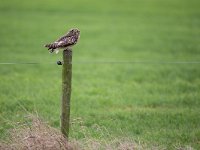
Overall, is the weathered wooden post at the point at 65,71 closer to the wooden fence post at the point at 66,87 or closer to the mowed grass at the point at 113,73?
the wooden fence post at the point at 66,87

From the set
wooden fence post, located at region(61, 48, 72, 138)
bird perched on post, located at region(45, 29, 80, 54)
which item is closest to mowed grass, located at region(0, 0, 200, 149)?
wooden fence post, located at region(61, 48, 72, 138)

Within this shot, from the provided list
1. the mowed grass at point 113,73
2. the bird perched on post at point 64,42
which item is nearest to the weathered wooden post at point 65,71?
the bird perched on post at point 64,42

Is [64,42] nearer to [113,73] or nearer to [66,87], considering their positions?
[66,87]

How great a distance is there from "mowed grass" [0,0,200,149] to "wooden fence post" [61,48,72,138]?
Answer: 0.78 m

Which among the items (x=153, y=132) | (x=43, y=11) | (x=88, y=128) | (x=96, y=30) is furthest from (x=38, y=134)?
(x=43, y=11)

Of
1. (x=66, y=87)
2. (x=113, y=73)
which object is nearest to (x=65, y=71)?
(x=66, y=87)

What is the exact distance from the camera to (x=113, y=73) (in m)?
17.6

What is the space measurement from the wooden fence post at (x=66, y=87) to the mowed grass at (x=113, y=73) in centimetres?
78

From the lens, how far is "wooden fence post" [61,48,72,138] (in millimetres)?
8227

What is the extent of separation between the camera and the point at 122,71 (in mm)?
18047

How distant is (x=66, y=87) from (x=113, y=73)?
9.34 metres

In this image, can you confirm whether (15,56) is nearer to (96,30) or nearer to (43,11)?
(96,30)

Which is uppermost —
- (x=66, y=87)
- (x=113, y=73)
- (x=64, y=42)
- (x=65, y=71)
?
(x=64, y=42)

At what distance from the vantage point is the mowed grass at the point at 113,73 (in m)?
10.8
